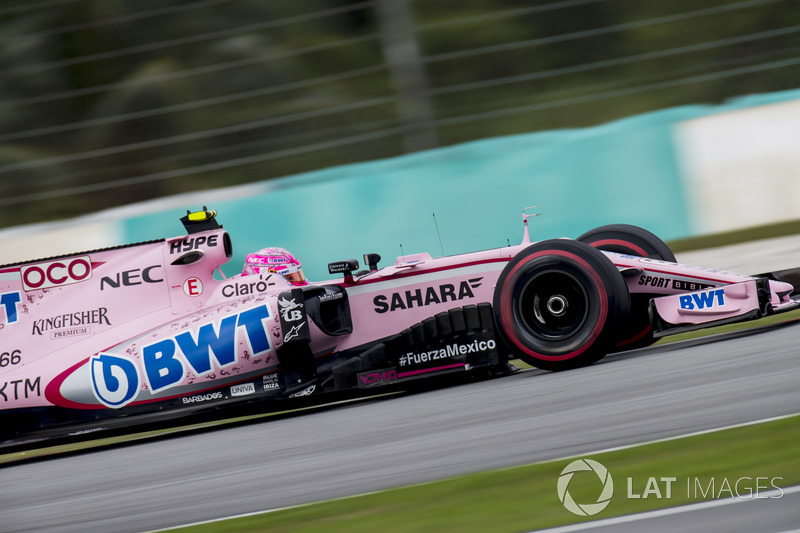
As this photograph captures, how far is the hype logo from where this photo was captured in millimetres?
6625

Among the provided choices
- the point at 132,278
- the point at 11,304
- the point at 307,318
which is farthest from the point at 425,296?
the point at 11,304

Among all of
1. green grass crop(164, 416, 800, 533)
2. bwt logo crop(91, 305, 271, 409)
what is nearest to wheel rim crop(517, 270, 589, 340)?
bwt logo crop(91, 305, 271, 409)

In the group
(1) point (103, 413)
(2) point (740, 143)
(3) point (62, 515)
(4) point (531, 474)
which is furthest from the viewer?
(2) point (740, 143)

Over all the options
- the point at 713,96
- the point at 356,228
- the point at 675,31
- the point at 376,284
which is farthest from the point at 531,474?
the point at 675,31

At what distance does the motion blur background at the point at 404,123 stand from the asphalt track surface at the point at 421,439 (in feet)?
9.33

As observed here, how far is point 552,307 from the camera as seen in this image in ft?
20.1

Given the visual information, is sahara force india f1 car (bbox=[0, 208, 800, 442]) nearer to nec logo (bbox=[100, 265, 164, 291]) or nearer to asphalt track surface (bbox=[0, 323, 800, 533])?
nec logo (bbox=[100, 265, 164, 291])

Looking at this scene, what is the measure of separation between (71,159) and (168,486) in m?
5.98

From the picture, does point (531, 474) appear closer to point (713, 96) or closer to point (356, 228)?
point (356, 228)

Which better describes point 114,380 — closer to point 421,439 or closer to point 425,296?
point 425,296

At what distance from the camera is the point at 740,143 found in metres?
8.84

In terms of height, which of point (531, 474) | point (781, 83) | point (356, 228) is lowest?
point (531, 474)

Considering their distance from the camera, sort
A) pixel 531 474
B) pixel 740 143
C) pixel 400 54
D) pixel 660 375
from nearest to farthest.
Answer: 1. pixel 531 474
2. pixel 660 375
3. pixel 740 143
4. pixel 400 54

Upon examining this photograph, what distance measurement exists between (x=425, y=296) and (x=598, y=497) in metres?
3.33
